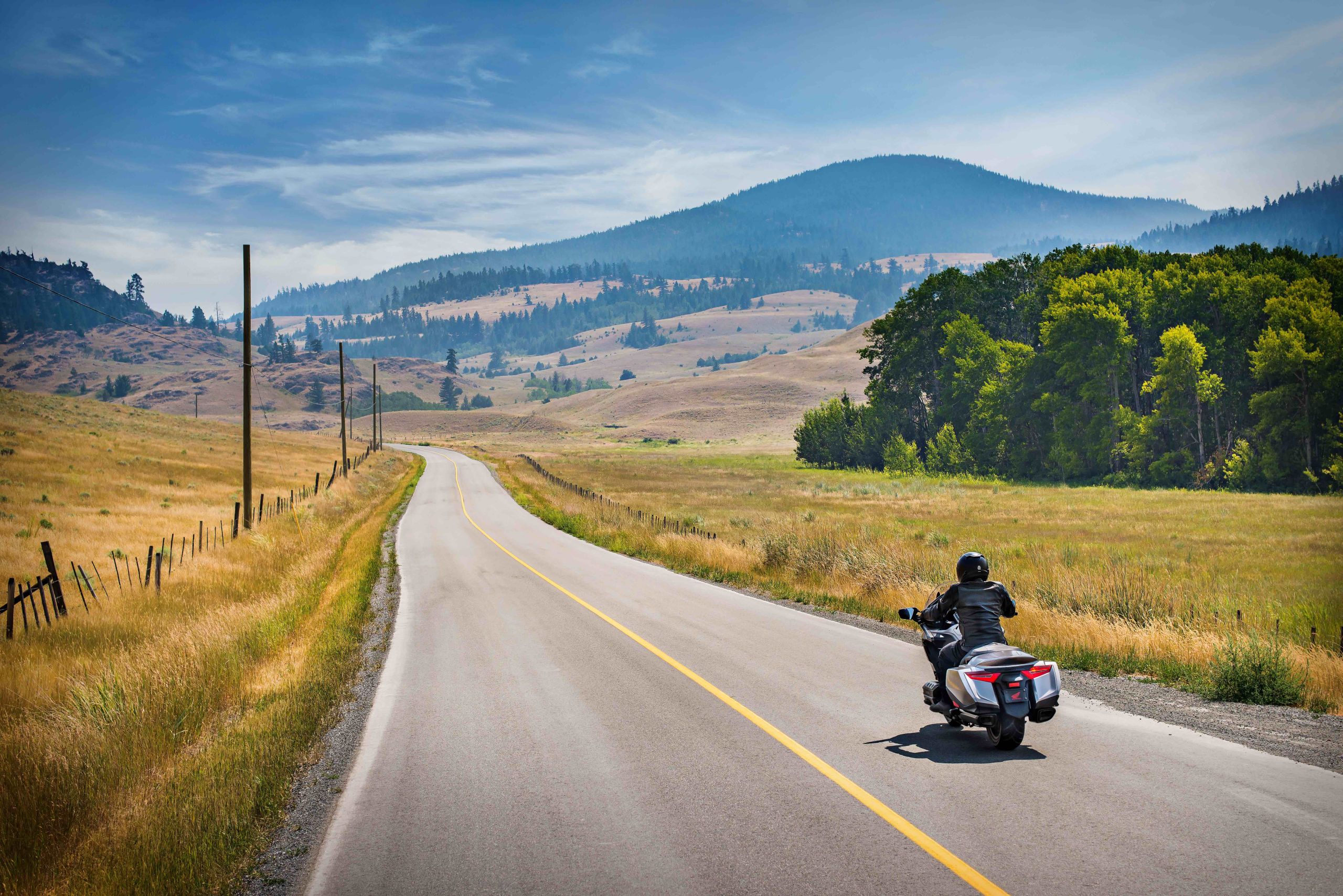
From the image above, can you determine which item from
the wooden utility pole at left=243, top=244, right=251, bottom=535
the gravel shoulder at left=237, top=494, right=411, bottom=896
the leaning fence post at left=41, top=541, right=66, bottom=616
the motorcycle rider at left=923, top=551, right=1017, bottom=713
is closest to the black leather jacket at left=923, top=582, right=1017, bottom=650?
the motorcycle rider at left=923, top=551, right=1017, bottom=713

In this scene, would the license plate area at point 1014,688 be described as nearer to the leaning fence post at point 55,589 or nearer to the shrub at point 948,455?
the leaning fence post at point 55,589

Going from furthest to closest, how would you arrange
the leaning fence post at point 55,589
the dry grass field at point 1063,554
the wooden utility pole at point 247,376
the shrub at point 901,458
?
1. the shrub at point 901,458
2. the wooden utility pole at point 247,376
3. the leaning fence post at point 55,589
4. the dry grass field at point 1063,554

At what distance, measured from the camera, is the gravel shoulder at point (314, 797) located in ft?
16.3

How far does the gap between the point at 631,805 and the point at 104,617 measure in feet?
43.3

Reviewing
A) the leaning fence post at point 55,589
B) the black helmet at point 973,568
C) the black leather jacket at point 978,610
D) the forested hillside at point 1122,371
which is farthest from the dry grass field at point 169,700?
the forested hillside at point 1122,371

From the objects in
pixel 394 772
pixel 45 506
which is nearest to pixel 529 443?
pixel 45 506

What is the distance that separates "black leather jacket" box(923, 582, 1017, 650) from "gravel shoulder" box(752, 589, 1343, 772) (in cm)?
180

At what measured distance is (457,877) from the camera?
15.8ft

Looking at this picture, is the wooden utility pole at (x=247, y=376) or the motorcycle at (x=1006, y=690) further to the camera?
the wooden utility pole at (x=247, y=376)

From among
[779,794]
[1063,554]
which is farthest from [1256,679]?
[1063,554]

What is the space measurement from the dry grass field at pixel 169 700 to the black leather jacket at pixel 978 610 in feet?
19.3

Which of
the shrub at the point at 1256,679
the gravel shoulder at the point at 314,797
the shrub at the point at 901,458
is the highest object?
the shrub at the point at 1256,679

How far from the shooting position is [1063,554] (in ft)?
82.3

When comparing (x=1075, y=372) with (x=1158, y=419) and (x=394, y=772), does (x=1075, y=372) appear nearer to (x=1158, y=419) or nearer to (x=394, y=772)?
(x=1158, y=419)
